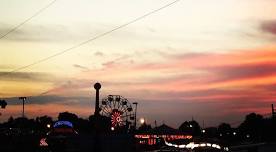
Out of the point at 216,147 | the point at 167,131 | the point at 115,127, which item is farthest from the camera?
the point at 167,131

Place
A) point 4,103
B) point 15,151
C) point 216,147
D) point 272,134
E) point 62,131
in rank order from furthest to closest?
1. point 272,134
2. point 4,103
3. point 62,131
4. point 15,151
5. point 216,147

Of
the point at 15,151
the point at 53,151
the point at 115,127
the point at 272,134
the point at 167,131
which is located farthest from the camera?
the point at 272,134

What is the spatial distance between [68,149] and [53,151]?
8679mm

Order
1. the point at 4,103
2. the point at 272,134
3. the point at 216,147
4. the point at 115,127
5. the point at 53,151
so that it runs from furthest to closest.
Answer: the point at 272,134, the point at 115,127, the point at 4,103, the point at 53,151, the point at 216,147

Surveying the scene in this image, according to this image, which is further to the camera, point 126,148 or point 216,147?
point 126,148

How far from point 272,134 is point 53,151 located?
113 m

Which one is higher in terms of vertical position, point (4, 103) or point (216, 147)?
point (4, 103)

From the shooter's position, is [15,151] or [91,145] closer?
[91,145]

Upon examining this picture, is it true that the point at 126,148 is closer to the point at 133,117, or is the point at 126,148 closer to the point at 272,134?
the point at 133,117

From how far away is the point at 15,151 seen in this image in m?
53.4

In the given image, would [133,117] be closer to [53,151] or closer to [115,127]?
[115,127]

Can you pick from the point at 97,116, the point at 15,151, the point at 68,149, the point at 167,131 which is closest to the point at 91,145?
the point at 68,149

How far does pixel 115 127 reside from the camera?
92.5 m

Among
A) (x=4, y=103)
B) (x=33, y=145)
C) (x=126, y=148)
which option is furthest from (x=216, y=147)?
(x=4, y=103)
